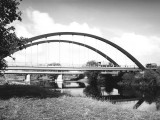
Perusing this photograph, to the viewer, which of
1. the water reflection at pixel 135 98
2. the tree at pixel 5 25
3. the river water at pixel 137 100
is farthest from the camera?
the water reflection at pixel 135 98

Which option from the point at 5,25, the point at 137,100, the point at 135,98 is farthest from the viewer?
Answer: the point at 135,98

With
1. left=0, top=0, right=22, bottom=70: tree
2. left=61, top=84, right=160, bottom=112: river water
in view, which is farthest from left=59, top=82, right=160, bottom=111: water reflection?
left=0, top=0, right=22, bottom=70: tree

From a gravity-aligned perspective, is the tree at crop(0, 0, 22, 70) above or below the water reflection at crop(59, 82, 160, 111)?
above

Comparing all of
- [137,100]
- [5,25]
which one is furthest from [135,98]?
[5,25]

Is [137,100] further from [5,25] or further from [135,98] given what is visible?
[5,25]

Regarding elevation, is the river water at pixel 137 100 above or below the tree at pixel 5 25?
below

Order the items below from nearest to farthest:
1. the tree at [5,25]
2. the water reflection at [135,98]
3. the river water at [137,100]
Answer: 1. the tree at [5,25]
2. the river water at [137,100]
3. the water reflection at [135,98]

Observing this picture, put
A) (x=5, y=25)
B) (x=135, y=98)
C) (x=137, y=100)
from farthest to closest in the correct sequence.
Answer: (x=135, y=98) < (x=137, y=100) < (x=5, y=25)

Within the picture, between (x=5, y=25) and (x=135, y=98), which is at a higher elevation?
(x=5, y=25)

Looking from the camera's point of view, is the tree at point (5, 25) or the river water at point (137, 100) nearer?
Answer: the tree at point (5, 25)

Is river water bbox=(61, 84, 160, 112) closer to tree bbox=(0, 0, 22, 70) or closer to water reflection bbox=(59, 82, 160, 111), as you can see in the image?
water reflection bbox=(59, 82, 160, 111)

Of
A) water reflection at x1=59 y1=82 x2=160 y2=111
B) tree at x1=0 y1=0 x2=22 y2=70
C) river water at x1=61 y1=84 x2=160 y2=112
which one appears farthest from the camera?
water reflection at x1=59 y1=82 x2=160 y2=111

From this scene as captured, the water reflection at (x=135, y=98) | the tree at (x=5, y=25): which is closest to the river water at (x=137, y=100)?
the water reflection at (x=135, y=98)

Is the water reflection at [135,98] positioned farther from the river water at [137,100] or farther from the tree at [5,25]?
the tree at [5,25]
